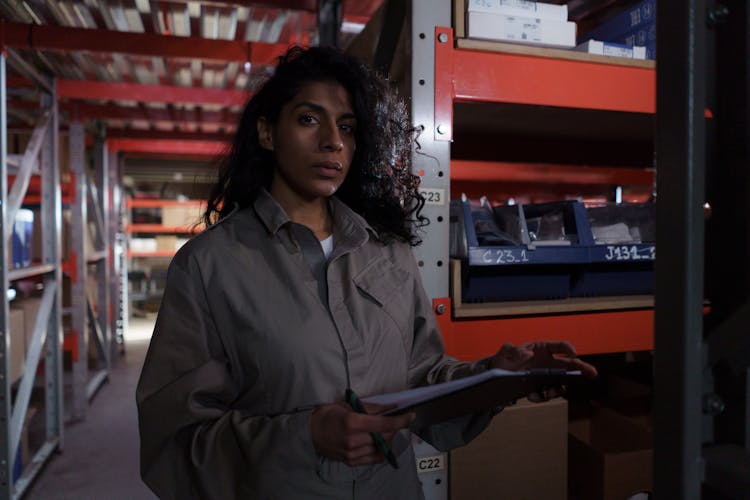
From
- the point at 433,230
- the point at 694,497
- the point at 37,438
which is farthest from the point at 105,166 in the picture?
the point at 694,497

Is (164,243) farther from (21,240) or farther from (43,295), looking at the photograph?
(21,240)

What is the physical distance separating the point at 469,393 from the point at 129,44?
10.5ft

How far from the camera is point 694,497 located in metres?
0.75

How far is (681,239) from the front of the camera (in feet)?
2.45

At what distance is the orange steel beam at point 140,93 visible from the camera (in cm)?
438

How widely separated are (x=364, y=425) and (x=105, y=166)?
5.95m

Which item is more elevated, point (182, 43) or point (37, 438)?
point (182, 43)

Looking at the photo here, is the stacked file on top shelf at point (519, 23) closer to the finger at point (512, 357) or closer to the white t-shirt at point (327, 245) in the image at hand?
the white t-shirt at point (327, 245)

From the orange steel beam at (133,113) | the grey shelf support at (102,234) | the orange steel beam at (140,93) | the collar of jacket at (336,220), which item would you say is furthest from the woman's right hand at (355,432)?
the grey shelf support at (102,234)

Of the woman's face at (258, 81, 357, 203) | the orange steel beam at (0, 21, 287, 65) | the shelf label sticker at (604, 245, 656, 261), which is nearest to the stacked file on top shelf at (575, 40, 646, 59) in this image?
the shelf label sticker at (604, 245, 656, 261)

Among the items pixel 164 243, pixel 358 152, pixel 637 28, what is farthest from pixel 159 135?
pixel 637 28

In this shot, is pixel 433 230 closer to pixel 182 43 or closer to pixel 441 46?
pixel 441 46

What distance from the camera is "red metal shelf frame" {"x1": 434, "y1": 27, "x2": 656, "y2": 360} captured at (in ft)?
5.21

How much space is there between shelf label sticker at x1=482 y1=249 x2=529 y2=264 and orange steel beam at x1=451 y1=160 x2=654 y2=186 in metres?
1.23
